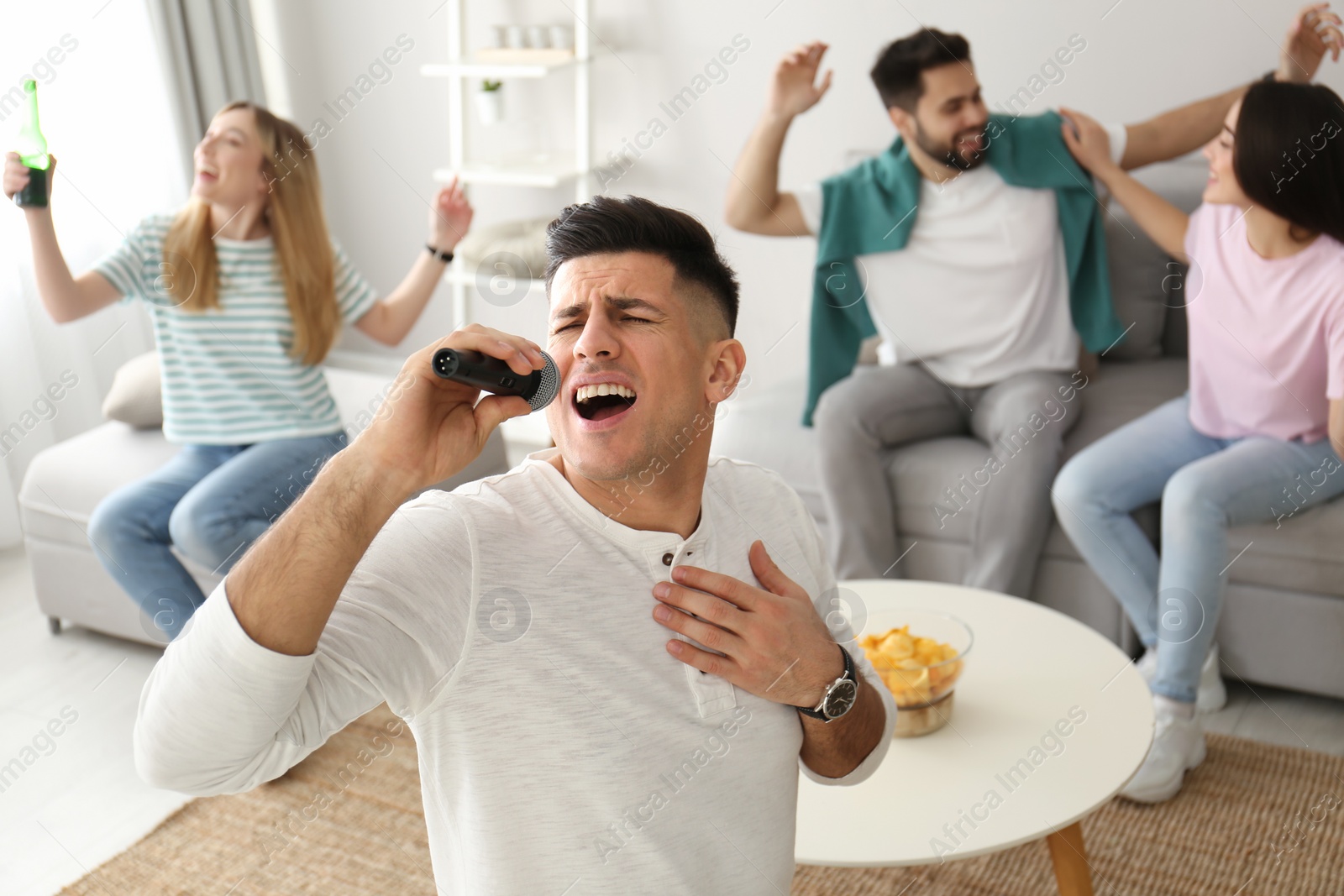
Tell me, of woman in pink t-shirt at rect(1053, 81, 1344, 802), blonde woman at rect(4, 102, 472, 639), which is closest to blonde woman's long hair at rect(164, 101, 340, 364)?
blonde woman at rect(4, 102, 472, 639)

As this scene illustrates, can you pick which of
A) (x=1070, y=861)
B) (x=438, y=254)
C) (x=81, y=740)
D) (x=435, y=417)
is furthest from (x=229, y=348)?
(x=1070, y=861)

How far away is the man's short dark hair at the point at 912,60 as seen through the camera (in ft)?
8.40

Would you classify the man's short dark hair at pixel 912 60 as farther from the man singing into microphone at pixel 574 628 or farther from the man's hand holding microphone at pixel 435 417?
the man's hand holding microphone at pixel 435 417

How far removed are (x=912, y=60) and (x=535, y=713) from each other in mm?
2056

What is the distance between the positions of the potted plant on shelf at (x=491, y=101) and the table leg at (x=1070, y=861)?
280 centimetres

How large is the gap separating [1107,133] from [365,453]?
2.24 meters

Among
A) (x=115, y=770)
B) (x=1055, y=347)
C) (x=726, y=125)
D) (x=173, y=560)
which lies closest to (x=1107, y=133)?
(x=1055, y=347)

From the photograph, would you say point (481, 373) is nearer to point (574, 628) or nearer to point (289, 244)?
point (574, 628)

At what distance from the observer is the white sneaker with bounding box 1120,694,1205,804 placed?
2.01 meters

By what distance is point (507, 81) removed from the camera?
3877mm

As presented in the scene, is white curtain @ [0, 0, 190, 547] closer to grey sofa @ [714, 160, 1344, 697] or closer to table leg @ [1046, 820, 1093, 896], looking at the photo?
grey sofa @ [714, 160, 1344, 697]

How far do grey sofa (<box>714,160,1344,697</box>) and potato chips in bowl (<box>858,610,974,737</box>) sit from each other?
2.55 ft

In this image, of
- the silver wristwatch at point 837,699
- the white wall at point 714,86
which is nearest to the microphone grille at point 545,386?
the silver wristwatch at point 837,699

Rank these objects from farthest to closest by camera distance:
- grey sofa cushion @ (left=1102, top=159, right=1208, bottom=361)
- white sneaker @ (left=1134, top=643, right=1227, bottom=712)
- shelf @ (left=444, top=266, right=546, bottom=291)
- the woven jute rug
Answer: shelf @ (left=444, top=266, right=546, bottom=291) < grey sofa cushion @ (left=1102, top=159, right=1208, bottom=361) < white sneaker @ (left=1134, top=643, right=1227, bottom=712) < the woven jute rug
